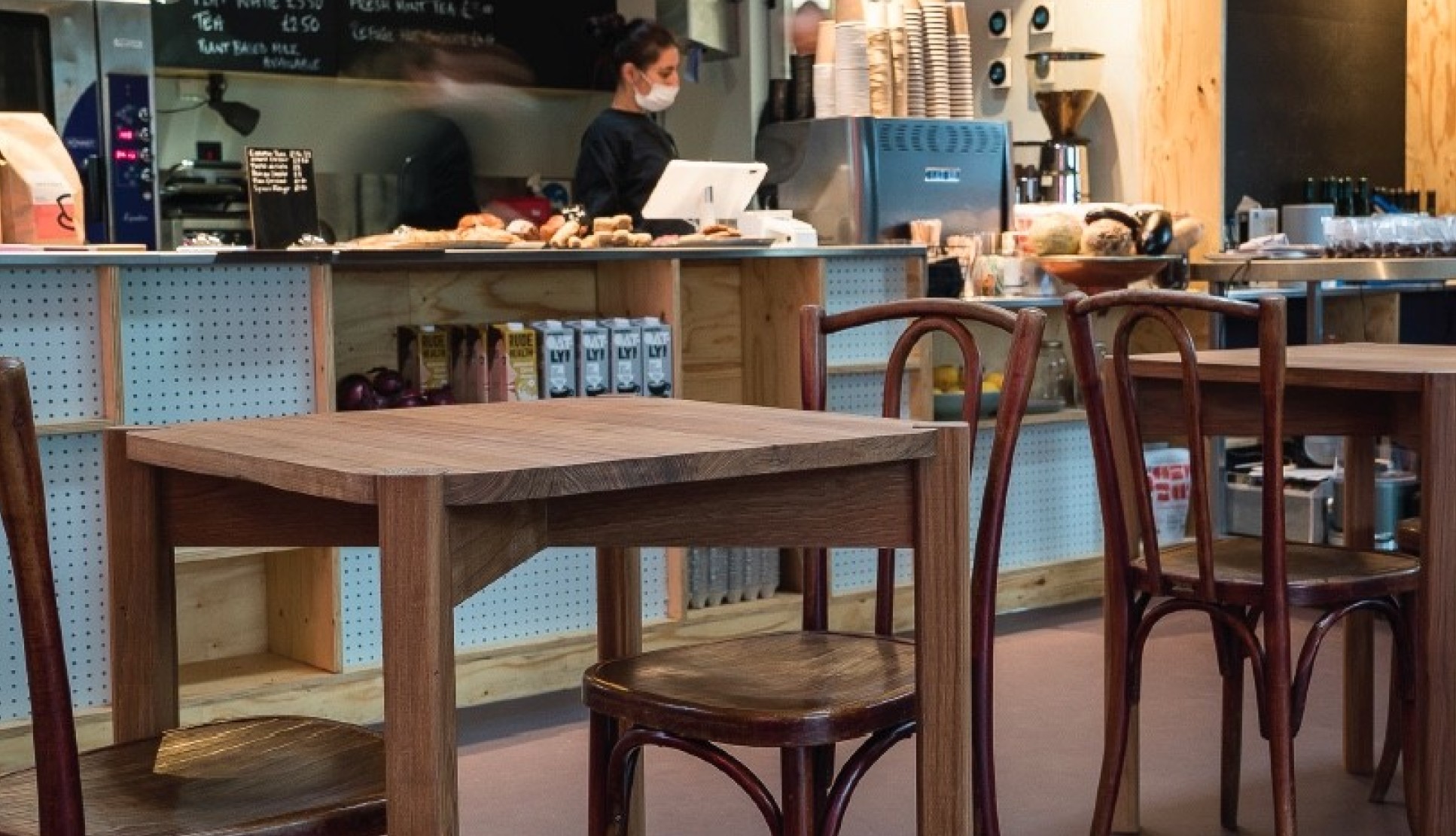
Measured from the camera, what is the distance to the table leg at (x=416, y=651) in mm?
1610

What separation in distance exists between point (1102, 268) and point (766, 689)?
358 cm

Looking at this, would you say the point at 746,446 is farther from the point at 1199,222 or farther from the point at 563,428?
the point at 1199,222

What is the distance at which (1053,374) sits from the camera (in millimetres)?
5852

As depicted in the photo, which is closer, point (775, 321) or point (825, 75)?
point (775, 321)

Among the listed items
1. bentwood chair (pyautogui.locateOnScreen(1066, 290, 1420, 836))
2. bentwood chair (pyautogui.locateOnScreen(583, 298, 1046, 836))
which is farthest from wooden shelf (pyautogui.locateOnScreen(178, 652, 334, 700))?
bentwood chair (pyautogui.locateOnScreen(1066, 290, 1420, 836))

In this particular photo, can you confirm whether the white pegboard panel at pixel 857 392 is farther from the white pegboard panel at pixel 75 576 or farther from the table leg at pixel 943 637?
the table leg at pixel 943 637

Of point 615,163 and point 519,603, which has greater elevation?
point 615,163

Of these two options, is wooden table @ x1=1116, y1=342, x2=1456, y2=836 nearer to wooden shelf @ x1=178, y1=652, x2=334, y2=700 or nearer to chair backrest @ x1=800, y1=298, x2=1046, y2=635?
chair backrest @ x1=800, y1=298, x2=1046, y2=635

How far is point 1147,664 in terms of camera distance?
4.84m

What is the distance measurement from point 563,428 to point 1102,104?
5.35 m

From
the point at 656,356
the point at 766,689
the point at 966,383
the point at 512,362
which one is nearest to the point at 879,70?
the point at 656,356

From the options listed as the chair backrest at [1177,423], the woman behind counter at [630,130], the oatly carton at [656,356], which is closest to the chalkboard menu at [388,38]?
the woman behind counter at [630,130]

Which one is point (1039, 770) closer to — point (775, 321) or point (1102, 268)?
point (775, 321)

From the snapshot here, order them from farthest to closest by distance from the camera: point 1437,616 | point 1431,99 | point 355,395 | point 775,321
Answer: point 1431,99 → point 775,321 → point 355,395 → point 1437,616
